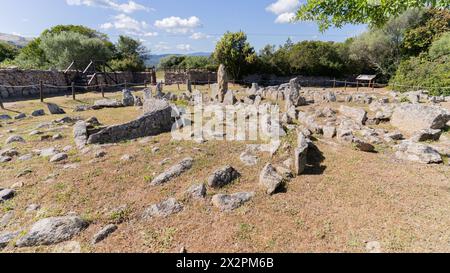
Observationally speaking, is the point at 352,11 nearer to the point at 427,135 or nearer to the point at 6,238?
the point at 427,135

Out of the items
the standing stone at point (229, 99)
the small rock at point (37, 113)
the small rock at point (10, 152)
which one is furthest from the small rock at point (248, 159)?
the small rock at point (37, 113)

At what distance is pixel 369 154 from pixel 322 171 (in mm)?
2271

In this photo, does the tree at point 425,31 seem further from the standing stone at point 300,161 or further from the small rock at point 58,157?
the small rock at point 58,157

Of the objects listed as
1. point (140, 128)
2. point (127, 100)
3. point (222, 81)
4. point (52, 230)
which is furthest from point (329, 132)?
point (127, 100)

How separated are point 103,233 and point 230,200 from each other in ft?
8.32

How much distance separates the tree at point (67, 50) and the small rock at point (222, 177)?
33181 mm

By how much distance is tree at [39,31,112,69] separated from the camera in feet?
103

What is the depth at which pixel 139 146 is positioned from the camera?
8820 mm

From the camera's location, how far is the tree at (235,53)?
33.3m

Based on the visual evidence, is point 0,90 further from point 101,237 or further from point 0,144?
point 101,237

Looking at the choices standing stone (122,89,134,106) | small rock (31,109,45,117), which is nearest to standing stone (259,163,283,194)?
standing stone (122,89,134,106)

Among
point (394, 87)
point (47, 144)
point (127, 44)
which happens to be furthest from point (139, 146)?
point (127, 44)

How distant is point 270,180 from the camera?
19.9 feet

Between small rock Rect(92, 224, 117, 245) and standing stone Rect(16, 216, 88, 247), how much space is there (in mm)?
433
